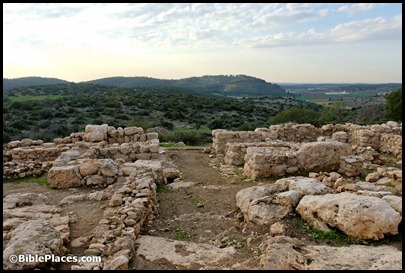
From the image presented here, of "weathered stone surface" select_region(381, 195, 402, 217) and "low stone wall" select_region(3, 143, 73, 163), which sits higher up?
"weathered stone surface" select_region(381, 195, 402, 217)

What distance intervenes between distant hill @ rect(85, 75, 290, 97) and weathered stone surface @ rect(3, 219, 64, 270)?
280ft

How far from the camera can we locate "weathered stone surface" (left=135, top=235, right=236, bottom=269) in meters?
4.86

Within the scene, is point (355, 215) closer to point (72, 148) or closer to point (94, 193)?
point (94, 193)

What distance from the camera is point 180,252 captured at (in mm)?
5152

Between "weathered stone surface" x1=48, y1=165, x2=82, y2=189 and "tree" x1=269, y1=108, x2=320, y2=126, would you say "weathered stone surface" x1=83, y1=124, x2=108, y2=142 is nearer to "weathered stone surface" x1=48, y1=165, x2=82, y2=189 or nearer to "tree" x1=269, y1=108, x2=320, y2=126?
"weathered stone surface" x1=48, y1=165, x2=82, y2=189

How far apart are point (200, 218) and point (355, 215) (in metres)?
2.90

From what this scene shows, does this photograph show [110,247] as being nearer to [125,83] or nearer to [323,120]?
[323,120]

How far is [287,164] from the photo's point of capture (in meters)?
9.62

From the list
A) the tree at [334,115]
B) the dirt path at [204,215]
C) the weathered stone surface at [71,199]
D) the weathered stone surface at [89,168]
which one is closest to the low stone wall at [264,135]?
the dirt path at [204,215]

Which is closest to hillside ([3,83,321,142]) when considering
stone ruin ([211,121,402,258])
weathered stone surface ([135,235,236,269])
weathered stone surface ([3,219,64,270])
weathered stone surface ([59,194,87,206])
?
stone ruin ([211,121,402,258])

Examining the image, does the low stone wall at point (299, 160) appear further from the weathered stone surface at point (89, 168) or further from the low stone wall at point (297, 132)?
the low stone wall at point (297, 132)

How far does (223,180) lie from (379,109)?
109ft

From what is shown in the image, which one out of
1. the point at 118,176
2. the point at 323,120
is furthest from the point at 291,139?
the point at 323,120

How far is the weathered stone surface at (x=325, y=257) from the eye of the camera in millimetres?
4172
